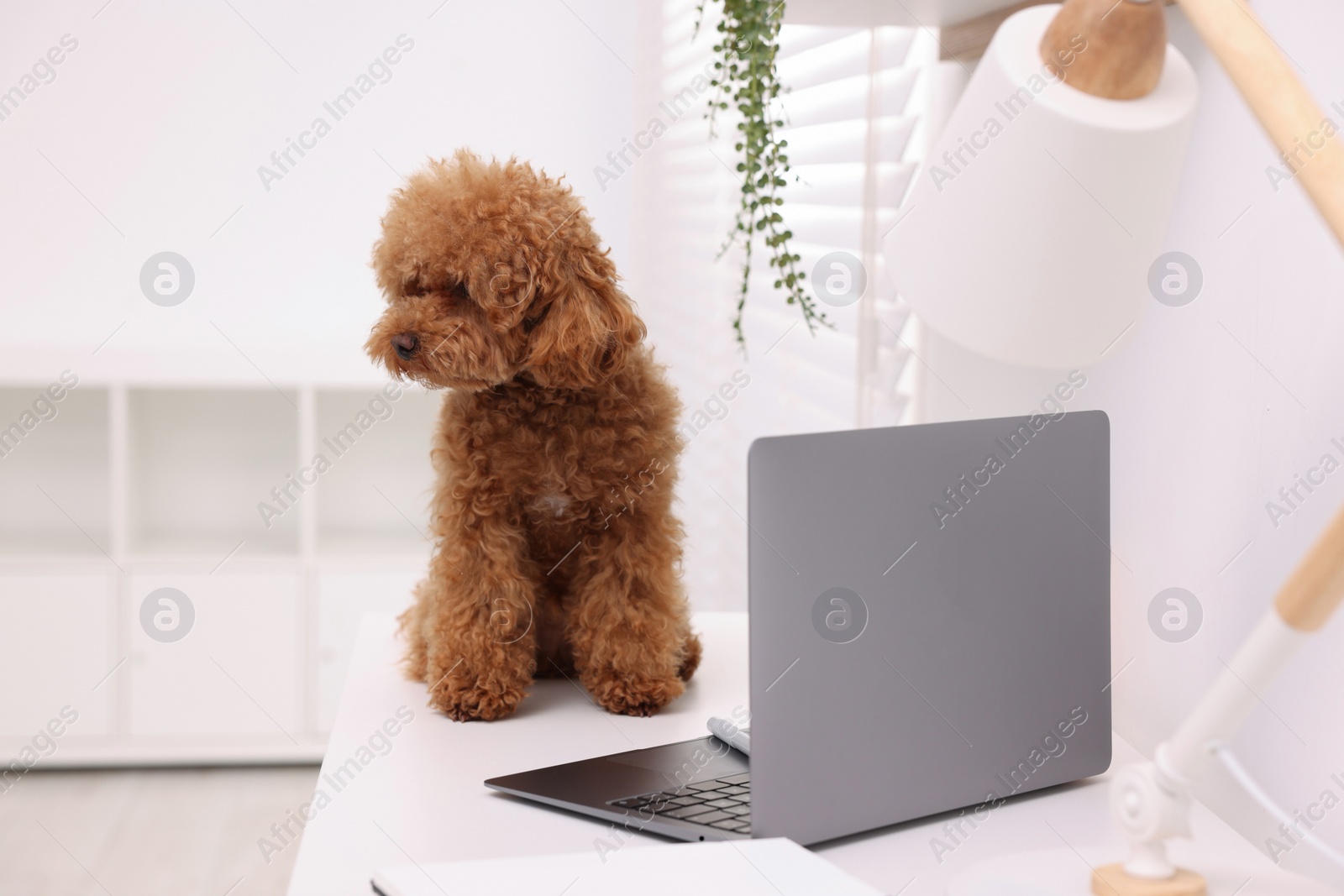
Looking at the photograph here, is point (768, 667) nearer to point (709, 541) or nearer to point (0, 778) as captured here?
point (709, 541)

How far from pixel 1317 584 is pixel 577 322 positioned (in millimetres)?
636

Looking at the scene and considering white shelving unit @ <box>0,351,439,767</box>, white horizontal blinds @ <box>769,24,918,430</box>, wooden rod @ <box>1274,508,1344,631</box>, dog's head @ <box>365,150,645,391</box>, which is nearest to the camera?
wooden rod @ <box>1274,508,1344,631</box>

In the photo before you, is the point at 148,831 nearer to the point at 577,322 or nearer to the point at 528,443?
the point at 528,443

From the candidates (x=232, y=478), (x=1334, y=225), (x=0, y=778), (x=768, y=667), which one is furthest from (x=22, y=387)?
(x=1334, y=225)

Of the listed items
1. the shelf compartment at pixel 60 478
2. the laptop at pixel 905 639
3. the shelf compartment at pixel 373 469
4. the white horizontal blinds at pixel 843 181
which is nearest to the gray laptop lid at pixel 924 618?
the laptop at pixel 905 639

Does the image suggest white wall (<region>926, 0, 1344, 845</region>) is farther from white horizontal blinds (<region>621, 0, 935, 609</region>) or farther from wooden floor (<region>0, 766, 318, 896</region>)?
wooden floor (<region>0, 766, 318, 896</region>)

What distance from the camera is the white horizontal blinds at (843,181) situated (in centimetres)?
151

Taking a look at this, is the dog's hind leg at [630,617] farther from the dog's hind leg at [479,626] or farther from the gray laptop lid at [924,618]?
the gray laptop lid at [924,618]

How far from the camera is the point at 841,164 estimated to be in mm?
1659

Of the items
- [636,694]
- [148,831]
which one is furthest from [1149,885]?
[148,831]

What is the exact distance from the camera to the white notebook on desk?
662 mm

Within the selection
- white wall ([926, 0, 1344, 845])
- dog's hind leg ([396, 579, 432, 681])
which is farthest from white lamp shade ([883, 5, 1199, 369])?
dog's hind leg ([396, 579, 432, 681])

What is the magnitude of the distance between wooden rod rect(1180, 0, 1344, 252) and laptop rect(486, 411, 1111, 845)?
0.34 m

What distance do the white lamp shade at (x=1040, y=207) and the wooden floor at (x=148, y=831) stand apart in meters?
1.83
